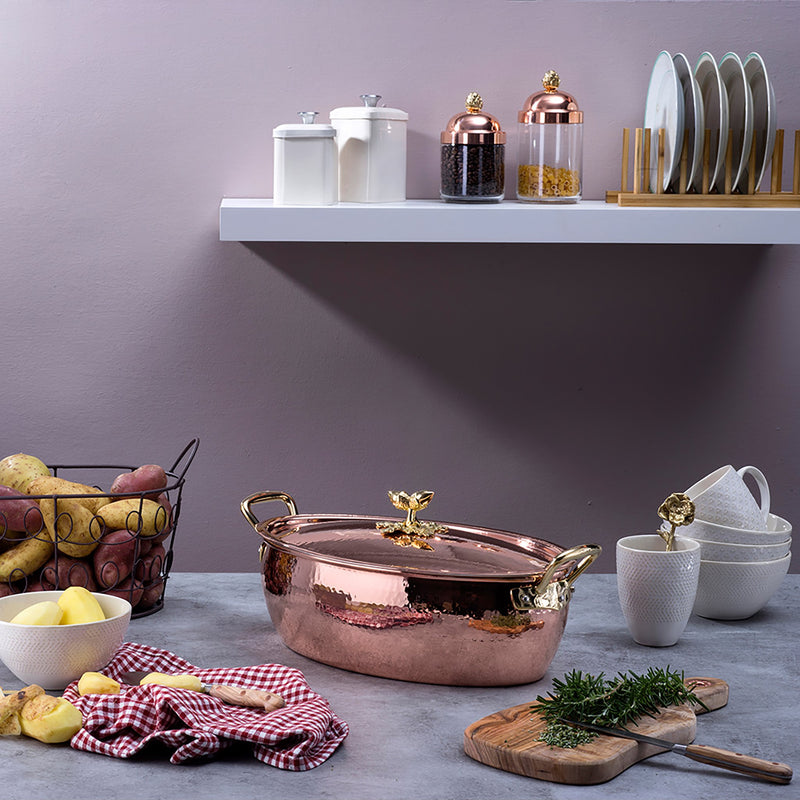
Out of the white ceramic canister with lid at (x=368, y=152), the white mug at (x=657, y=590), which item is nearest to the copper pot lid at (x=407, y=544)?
the white mug at (x=657, y=590)

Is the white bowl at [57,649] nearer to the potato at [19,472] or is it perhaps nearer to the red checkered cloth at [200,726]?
the red checkered cloth at [200,726]

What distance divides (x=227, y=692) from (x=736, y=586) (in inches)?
26.9

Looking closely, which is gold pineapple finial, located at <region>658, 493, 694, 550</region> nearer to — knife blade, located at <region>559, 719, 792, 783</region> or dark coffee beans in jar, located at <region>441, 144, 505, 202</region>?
knife blade, located at <region>559, 719, 792, 783</region>

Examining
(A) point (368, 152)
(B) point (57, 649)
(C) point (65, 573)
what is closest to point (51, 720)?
(B) point (57, 649)

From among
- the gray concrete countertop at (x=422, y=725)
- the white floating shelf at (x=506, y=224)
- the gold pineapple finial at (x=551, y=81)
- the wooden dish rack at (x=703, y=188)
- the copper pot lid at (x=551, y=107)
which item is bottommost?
the gray concrete countertop at (x=422, y=725)

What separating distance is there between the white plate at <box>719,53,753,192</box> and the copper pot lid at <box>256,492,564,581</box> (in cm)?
75

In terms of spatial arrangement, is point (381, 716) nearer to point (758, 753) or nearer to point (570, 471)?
point (758, 753)

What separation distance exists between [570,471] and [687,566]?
0.70 m

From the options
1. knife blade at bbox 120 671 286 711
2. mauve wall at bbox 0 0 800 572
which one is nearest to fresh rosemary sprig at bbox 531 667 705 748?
knife blade at bbox 120 671 286 711

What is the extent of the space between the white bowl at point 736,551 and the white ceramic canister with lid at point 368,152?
0.70m

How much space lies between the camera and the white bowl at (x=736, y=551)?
1.35 metres

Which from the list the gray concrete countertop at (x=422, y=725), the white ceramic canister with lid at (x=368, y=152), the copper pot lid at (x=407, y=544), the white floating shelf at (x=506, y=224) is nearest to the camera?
the gray concrete countertop at (x=422, y=725)

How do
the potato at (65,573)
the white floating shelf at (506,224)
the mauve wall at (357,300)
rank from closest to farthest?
the potato at (65,573)
the white floating shelf at (506,224)
the mauve wall at (357,300)

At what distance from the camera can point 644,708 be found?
1.02 meters
